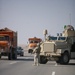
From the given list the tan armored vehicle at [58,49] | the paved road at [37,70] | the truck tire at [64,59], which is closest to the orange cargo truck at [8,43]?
the tan armored vehicle at [58,49]

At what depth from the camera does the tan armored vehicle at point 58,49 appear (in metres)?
29.9

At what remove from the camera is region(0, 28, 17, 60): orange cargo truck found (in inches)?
1531

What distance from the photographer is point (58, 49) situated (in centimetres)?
3003

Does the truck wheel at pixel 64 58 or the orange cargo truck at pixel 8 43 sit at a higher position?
the orange cargo truck at pixel 8 43

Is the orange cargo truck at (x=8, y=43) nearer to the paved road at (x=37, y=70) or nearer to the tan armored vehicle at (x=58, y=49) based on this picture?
the tan armored vehicle at (x=58, y=49)

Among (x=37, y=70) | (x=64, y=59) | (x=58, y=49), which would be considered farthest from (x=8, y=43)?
(x=37, y=70)

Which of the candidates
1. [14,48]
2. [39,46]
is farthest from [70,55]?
[14,48]

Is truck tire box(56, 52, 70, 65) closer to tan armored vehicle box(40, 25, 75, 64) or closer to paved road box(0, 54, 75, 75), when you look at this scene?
tan armored vehicle box(40, 25, 75, 64)

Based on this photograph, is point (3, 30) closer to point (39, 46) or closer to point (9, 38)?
point (9, 38)

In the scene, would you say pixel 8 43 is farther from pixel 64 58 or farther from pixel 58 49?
pixel 64 58

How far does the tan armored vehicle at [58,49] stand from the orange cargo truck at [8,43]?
8841 millimetres

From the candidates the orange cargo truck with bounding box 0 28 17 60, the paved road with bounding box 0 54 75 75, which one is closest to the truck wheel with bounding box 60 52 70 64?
the paved road with bounding box 0 54 75 75

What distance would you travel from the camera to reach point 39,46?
94.7 ft

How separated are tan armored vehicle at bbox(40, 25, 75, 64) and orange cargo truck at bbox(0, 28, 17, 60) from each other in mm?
8841
